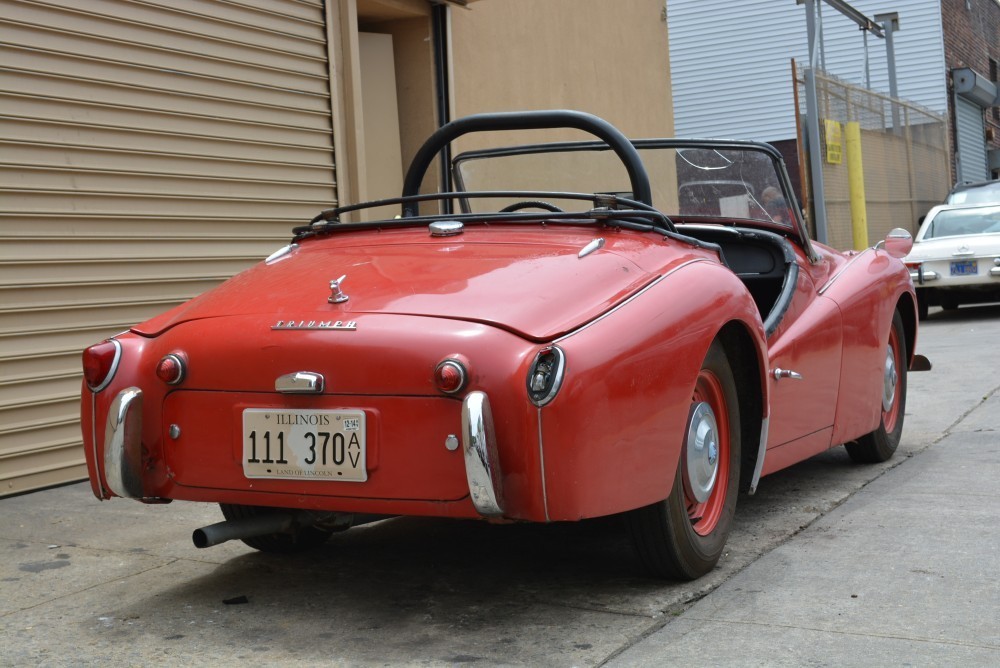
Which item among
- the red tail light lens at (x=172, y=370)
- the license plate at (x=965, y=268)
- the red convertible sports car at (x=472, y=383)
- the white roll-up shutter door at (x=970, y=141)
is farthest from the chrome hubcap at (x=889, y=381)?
the white roll-up shutter door at (x=970, y=141)

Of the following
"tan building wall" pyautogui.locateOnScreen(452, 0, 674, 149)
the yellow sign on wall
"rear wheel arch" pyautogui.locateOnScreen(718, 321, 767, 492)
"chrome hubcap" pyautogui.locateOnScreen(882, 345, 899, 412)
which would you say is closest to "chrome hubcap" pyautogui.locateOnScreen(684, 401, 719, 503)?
"rear wheel arch" pyautogui.locateOnScreen(718, 321, 767, 492)

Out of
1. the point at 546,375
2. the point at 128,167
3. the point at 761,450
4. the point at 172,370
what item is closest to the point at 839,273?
the point at 761,450

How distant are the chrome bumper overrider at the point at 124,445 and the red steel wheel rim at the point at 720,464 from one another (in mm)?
1626

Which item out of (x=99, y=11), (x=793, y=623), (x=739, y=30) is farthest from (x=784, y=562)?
(x=739, y=30)

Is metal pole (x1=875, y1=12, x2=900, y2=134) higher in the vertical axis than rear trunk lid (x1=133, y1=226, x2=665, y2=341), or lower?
higher

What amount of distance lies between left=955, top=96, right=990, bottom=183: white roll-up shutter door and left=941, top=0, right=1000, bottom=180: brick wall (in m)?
0.80

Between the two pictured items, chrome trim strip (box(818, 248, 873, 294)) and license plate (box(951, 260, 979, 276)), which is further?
license plate (box(951, 260, 979, 276))

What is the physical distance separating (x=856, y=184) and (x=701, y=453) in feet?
51.4

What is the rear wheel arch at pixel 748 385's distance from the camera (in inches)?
160

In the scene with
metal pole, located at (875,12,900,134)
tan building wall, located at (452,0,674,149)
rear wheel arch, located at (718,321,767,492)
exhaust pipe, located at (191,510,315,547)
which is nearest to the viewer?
exhaust pipe, located at (191,510,315,547)

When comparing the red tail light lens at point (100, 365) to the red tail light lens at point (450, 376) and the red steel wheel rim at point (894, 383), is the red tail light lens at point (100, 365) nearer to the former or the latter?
the red tail light lens at point (450, 376)

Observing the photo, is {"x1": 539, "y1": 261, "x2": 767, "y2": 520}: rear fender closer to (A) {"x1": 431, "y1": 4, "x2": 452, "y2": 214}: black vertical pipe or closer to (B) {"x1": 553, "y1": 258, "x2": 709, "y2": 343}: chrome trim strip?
(B) {"x1": 553, "y1": 258, "x2": 709, "y2": 343}: chrome trim strip

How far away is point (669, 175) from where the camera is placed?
5.58m

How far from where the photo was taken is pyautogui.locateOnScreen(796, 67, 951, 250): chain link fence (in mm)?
17672
